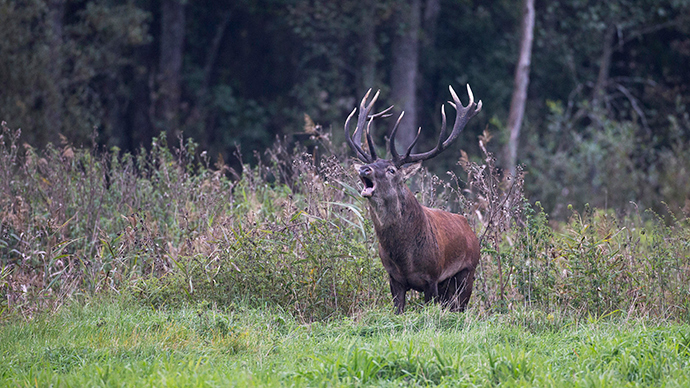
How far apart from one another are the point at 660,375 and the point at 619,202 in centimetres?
1249

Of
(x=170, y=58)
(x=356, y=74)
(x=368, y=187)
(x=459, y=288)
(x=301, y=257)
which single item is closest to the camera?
(x=368, y=187)

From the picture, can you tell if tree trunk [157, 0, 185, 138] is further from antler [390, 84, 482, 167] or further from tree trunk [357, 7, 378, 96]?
antler [390, 84, 482, 167]

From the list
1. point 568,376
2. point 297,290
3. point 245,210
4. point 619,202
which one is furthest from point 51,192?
point 619,202

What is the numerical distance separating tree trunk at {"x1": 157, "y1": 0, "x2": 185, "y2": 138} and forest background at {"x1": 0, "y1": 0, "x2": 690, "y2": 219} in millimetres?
41

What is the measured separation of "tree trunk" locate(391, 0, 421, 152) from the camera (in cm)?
2006

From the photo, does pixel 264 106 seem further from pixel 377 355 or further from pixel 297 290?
pixel 377 355

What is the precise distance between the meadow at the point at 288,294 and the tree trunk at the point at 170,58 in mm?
10794

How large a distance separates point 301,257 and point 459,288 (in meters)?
1.56

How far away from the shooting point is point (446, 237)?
6.52 metres

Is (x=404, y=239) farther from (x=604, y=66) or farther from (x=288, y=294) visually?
(x=604, y=66)

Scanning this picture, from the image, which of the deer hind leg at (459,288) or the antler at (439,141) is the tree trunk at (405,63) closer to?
the antler at (439,141)

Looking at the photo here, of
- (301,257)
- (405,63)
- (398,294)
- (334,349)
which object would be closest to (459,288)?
(398,294)

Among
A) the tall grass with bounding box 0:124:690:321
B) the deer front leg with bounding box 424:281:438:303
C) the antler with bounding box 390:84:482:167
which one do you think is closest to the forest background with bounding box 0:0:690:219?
the tall grass with bounding box 0:124:690:321

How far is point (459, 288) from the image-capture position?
6691 millimetres
